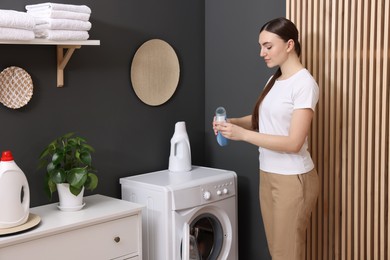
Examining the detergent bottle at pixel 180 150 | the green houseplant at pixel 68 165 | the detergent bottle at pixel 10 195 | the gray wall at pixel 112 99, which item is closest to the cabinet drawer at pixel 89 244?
the detergent bottle at pixel 10 195

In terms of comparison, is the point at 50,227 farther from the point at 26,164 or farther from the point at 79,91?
the point at 79,91

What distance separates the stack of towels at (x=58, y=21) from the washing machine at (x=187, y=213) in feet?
3.22

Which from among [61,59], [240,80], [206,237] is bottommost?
A: [206,237]

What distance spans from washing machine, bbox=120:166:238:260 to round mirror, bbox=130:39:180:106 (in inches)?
20.2

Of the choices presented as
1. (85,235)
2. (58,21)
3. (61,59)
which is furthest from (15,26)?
(85,235)

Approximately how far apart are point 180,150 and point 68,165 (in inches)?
33.9

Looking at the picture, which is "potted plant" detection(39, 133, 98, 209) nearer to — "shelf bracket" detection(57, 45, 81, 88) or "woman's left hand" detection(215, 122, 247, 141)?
"shelf bracket" detection(57, 45, 81, 88)

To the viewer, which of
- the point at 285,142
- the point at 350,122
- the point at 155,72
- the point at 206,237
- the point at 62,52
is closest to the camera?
the point at 285,142

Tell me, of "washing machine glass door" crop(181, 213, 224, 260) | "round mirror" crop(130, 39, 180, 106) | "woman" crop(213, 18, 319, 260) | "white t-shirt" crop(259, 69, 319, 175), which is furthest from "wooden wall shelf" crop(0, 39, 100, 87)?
"washing machine glass door" crop(181, 213, 224, 260)

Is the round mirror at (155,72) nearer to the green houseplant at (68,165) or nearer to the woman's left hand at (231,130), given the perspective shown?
the green houseplant at (68,165)

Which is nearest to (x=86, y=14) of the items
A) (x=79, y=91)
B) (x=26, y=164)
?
(x=79, y=91)

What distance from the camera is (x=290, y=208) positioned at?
8.85 ft

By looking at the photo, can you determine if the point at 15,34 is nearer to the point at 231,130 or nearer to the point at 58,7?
the point at 58,7

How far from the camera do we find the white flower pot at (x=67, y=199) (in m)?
2.81
